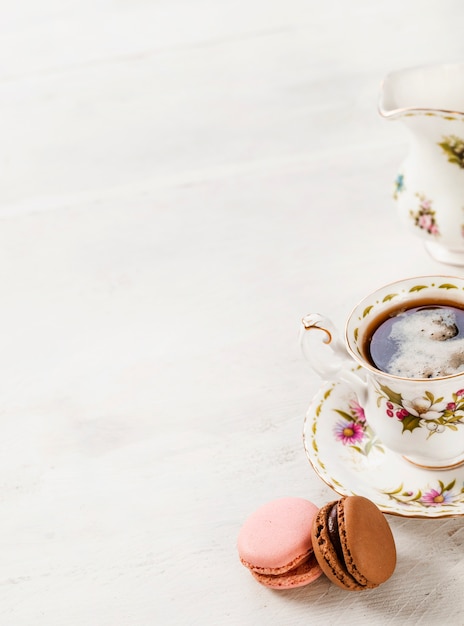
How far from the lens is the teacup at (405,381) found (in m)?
0.86

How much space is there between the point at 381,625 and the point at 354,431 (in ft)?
0.77

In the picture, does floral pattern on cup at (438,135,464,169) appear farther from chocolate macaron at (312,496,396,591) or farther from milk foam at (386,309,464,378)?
chocolate macaron at (312,496,396,591)

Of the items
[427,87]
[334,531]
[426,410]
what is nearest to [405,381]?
[426,410]

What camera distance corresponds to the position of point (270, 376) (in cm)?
111

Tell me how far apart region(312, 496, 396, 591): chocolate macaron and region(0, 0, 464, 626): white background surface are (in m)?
0.04

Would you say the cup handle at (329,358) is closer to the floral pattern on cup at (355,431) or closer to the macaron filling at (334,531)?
the floral pattern on cup at (355,431)

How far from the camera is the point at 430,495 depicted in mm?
884

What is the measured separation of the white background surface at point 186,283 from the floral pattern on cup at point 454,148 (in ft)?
0.63

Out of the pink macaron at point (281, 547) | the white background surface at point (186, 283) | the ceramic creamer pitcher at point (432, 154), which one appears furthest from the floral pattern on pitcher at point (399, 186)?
the pink macaron at point (281, 547)

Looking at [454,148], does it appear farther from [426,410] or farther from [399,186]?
[426,410]

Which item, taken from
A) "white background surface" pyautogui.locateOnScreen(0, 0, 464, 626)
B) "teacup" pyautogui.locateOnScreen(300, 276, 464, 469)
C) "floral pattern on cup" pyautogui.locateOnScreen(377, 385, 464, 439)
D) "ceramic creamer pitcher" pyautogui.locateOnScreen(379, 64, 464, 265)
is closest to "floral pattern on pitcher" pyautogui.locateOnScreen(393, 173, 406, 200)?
"ceramic creamer pitcher" pyautogui.locateOnScreen(379, 64, 464, 265)

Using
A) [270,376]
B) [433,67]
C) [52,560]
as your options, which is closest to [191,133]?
[433,67]

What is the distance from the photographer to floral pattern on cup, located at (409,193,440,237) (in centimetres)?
116

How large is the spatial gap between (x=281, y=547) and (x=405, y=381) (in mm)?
201
